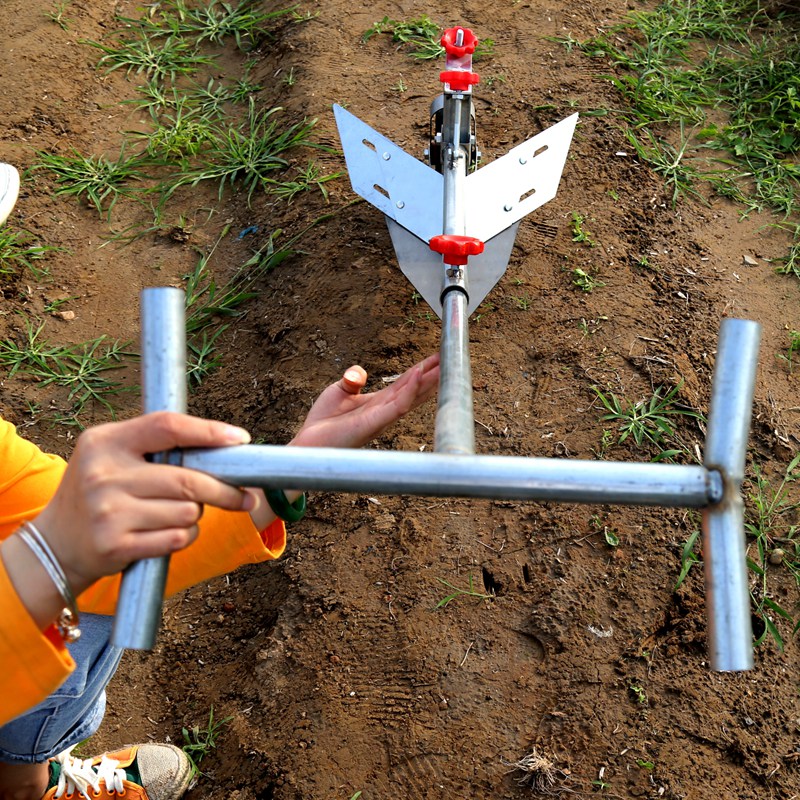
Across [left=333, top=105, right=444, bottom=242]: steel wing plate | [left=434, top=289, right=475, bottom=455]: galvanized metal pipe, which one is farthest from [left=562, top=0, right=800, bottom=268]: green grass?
[left=434, top=289, right=475, bottom=455]: galvanized metal pipe

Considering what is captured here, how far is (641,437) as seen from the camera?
227 cm

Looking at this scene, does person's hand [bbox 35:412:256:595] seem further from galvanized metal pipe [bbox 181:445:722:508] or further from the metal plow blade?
the metal plow blade

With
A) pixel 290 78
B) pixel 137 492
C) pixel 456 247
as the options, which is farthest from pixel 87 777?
pixel 290 78

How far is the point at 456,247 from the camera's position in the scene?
2.10 metres

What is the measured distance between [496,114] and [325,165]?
27.2 inches

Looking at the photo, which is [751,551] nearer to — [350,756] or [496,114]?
[350,756]

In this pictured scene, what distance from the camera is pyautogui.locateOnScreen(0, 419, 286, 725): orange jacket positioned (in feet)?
3.57

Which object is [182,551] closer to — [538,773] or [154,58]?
[538,773]

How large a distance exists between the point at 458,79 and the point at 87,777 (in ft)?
7.03

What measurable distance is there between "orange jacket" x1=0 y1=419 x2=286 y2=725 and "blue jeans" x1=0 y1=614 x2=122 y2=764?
72 millimetres

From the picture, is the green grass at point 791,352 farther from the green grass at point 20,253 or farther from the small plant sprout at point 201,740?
the green grass at point 20,253

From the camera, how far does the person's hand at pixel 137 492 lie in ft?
3.29

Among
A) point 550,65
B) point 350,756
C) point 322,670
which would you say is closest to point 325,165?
point 550,65

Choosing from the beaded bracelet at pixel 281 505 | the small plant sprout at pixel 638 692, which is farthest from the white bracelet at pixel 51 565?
the small plant sprout at pixel 638 692
